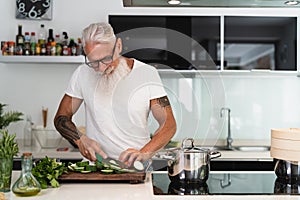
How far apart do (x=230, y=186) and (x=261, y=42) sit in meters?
2.03

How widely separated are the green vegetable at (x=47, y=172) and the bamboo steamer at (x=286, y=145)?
3.13ft

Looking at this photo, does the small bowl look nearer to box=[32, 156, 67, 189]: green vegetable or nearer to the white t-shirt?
the white t-shirt

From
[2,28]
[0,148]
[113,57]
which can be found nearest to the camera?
[0,148]

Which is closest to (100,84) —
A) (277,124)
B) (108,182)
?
(108,182)

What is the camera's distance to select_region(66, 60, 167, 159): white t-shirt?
8.59ft

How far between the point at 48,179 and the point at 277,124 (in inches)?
103

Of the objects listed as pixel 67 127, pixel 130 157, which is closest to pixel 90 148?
pixel 67 127

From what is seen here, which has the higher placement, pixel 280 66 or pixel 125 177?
pixel 280 66

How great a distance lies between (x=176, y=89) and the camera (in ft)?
13.7

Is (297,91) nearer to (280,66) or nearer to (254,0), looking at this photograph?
(280,66)

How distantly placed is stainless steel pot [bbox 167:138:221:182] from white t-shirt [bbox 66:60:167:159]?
0.58 metres

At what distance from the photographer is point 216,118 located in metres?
4.16

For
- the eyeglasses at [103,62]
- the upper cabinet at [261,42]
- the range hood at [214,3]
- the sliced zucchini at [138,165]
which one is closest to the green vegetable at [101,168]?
the sliced zucchini at [138,165]

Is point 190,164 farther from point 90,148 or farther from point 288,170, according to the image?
point 90,148
